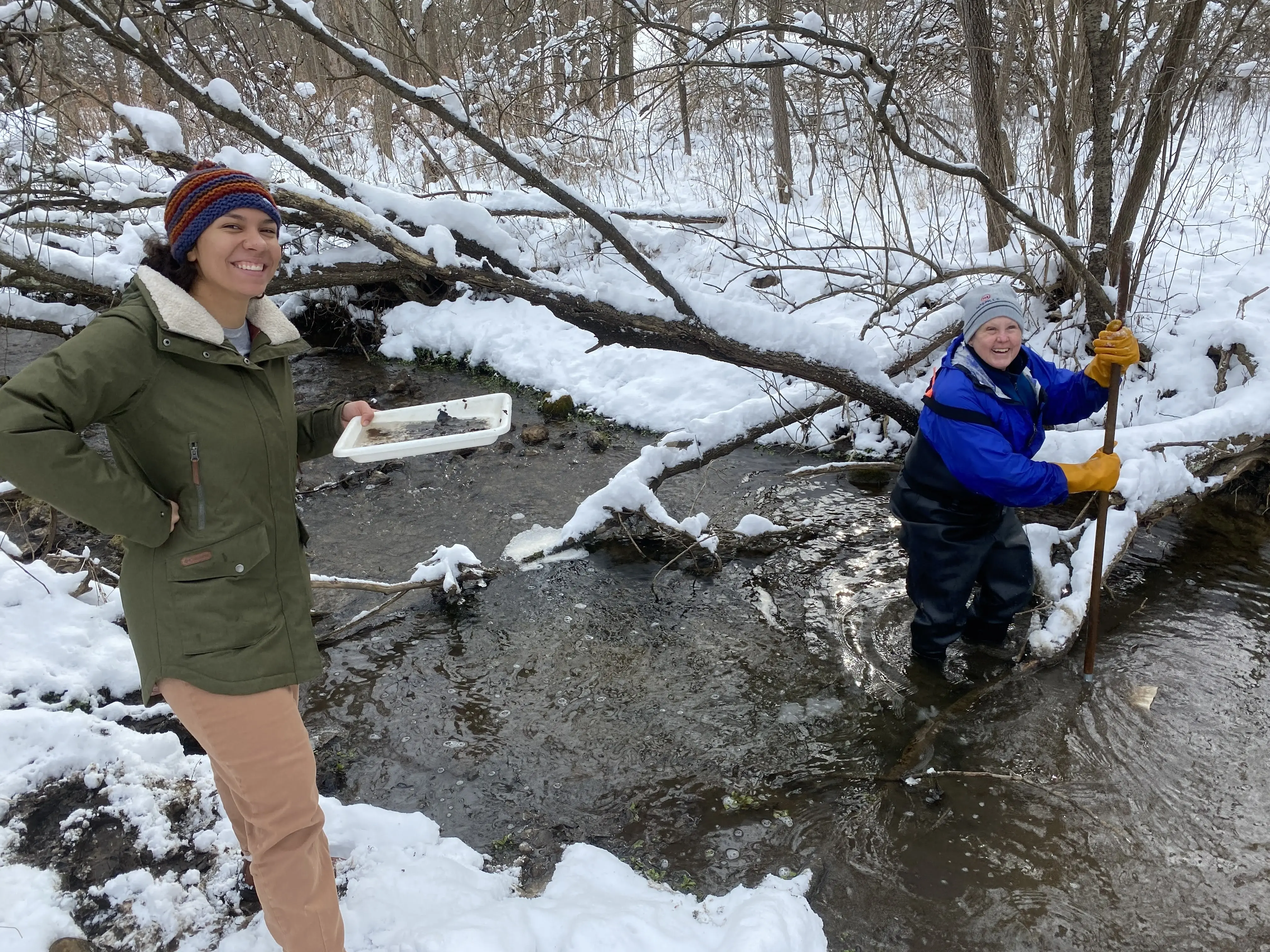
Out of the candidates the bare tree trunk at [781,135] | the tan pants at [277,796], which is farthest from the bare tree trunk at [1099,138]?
the tan pants at [277,796]

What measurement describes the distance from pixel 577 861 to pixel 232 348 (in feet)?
6.70

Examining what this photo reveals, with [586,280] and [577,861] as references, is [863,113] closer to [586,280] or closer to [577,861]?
[586,280]

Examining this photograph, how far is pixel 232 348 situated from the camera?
177cm

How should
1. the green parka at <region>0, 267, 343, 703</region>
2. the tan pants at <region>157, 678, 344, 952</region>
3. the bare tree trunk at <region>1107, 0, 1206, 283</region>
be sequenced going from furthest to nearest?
the bare tree trunk at <region>1107, 0, 1206, 283</region>, the tan pants at <region>157, 678, 344, 952</region>, the green parka at <region>0, 267, 343, 703</region>

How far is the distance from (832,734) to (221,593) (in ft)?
8.60

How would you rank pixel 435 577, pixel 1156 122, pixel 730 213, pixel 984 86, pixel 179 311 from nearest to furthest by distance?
pixel 179 311 < pixel 435 577 < pixel 1156 122 < pixel 984 86 < pixel 730 213

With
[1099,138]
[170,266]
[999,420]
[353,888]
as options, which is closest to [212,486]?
[170,266]

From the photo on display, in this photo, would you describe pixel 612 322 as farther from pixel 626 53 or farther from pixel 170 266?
pixel 626 53

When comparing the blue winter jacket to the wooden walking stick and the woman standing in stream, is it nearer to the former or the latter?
the woman standing in stream

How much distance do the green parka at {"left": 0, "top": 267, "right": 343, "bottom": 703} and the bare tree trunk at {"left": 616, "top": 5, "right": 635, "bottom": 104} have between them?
3.24 m

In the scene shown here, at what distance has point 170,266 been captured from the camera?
1795 mm

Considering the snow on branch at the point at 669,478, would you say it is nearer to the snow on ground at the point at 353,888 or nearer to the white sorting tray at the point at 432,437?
the white sorting tray at the point at 432,437

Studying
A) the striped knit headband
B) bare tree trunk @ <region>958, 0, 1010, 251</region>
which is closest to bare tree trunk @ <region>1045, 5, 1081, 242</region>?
bare tree trunk @ <region>958, 0, 1010, 251</region>

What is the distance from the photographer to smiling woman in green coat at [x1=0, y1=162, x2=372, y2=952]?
1.56 m
